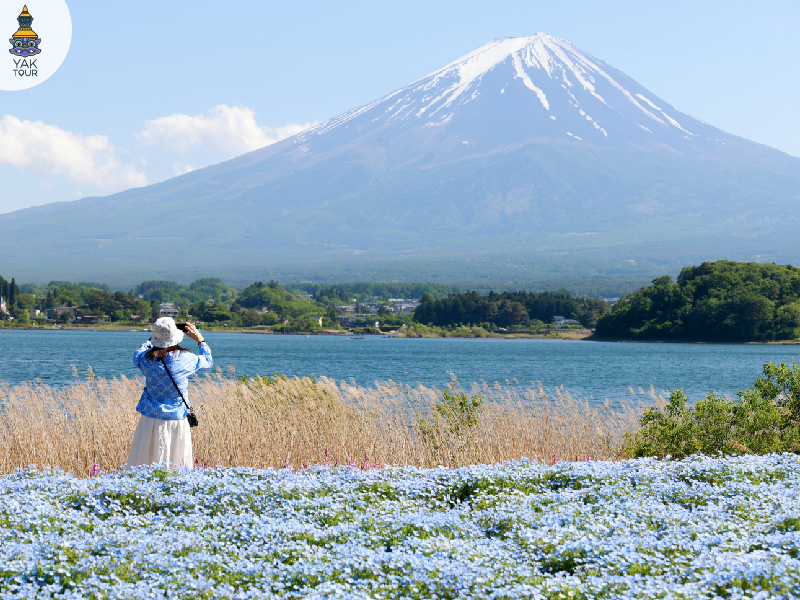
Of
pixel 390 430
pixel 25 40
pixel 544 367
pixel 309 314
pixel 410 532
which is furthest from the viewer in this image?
pixel 309 314

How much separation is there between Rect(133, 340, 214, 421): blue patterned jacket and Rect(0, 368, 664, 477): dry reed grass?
231cm

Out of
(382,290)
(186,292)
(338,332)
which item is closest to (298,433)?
(338,332)

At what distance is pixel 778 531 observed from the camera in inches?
169

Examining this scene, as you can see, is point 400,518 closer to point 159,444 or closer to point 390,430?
point 159,444

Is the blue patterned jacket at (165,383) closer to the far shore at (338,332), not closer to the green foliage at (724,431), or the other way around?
the green foliage at (724,431)

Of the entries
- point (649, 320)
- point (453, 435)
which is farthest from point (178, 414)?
point (649, 320)

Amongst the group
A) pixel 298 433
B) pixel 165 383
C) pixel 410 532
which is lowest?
pixel 298 433

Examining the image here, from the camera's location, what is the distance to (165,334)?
5883mm

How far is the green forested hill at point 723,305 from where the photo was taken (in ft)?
212

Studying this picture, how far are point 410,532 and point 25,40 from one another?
22171mm

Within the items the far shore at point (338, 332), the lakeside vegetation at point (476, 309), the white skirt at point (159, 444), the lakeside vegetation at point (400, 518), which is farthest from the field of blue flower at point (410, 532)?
the far shore at point (338, 332)

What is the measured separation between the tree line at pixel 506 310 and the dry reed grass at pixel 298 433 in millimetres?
90525

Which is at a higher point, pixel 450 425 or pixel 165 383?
pixel 165 383

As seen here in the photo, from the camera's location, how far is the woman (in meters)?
5.97
